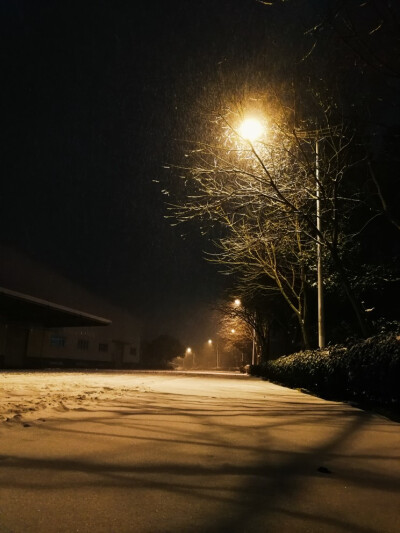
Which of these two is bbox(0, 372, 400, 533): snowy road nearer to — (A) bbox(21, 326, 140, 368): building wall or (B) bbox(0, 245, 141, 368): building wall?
(B) bbox(0, 245, 141, 368): building wall

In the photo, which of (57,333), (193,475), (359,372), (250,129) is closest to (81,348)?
(57,333)

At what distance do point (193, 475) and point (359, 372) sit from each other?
5.43m

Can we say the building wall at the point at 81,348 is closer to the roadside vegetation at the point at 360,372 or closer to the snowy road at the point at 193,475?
the roadside vegetation at the point at 360,372

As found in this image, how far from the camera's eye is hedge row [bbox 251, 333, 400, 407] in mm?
6207

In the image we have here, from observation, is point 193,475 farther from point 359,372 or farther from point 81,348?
point 81,348

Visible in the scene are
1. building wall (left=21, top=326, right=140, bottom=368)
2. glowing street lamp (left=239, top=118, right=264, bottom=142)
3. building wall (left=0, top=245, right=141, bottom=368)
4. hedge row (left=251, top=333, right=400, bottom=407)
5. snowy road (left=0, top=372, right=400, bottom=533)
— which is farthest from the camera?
building wall (left=21, top=326, right=140, bottom=368)

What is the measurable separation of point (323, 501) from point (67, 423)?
10.00 ft

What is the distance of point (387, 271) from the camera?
16.6 metres

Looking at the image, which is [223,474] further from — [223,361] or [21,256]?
[223,361]

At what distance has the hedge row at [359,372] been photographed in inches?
244

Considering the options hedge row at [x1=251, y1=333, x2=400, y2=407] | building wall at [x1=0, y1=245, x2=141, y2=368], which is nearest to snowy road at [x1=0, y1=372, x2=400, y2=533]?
hedge row at [x1=251, y1=333, x2=400, y2=407]

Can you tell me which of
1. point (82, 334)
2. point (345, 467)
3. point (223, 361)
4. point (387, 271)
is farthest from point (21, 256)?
point (223, 361)

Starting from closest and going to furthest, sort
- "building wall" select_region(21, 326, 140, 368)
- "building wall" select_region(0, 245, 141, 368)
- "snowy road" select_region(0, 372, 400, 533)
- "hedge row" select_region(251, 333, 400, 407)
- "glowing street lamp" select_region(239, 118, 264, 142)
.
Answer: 1. "snowy road" select_region(0, 372, 400, 533)
2. "hedge row" select_region(251, 333, 400, 407)
3. "glowing street lamp" select_region(239, 118, 264, 142)
4. "building wall" select_region(0, 245, 141, 368)
5. "building wall" select_region(21, 326, 140, 368)

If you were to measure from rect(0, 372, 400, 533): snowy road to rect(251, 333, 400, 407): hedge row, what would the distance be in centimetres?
117
